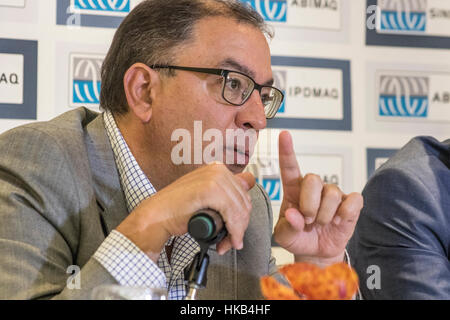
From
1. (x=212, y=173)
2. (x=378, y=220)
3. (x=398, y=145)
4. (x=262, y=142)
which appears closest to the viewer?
(x=212, y=173)

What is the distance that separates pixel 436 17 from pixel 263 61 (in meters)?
1.28

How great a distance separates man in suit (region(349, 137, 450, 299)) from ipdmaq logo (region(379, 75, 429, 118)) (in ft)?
2.15

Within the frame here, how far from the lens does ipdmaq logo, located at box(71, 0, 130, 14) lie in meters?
1.91

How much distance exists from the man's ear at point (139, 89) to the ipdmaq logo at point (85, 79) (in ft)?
1.99

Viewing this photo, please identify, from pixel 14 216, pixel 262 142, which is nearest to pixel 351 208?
pixel 14 216

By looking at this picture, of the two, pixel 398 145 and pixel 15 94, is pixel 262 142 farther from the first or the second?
pixel 15 94

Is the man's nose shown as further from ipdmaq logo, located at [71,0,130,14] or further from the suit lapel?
ipdmaq logo, located at [71,0,130,14]

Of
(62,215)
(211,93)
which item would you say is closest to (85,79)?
(211,93)

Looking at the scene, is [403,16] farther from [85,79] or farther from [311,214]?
[311,214]

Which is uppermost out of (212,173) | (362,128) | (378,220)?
(362,128)

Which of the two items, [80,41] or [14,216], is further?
[80,41]

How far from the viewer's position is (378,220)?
1.49 m

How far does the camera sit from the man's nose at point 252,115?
1260mm

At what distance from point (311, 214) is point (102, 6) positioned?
1.23 m
